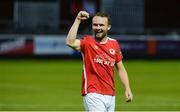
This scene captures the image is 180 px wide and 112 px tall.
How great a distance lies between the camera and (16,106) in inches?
706

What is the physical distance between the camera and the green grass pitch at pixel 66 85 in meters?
18.5

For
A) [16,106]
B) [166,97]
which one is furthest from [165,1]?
[16,106]

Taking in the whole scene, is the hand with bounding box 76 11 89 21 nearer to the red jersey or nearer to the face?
the face

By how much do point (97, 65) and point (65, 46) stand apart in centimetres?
2506

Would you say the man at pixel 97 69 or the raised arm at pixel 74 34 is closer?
the raised arm at pixel 74 34

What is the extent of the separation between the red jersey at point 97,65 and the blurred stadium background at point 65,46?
13700 millimetres

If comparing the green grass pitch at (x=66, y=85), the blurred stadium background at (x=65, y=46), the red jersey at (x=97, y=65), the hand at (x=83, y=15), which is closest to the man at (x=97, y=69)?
the red jersey at (x=97, y=65)

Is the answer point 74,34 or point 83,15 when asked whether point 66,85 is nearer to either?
point 74,34

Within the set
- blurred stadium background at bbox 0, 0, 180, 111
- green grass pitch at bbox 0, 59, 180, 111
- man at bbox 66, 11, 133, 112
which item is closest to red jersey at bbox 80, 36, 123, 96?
man at bbox 66, 11, 133, 112

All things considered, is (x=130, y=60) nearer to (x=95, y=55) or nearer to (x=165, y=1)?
(x=165, y=1)

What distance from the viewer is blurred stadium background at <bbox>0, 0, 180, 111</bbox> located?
86.9 ft

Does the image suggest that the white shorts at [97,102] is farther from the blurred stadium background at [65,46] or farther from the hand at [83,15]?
the blurred stadium background at [65,46]

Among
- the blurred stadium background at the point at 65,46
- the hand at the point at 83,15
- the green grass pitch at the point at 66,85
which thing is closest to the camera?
the hand at the point at 83,15

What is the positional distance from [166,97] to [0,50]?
14.9 meters
